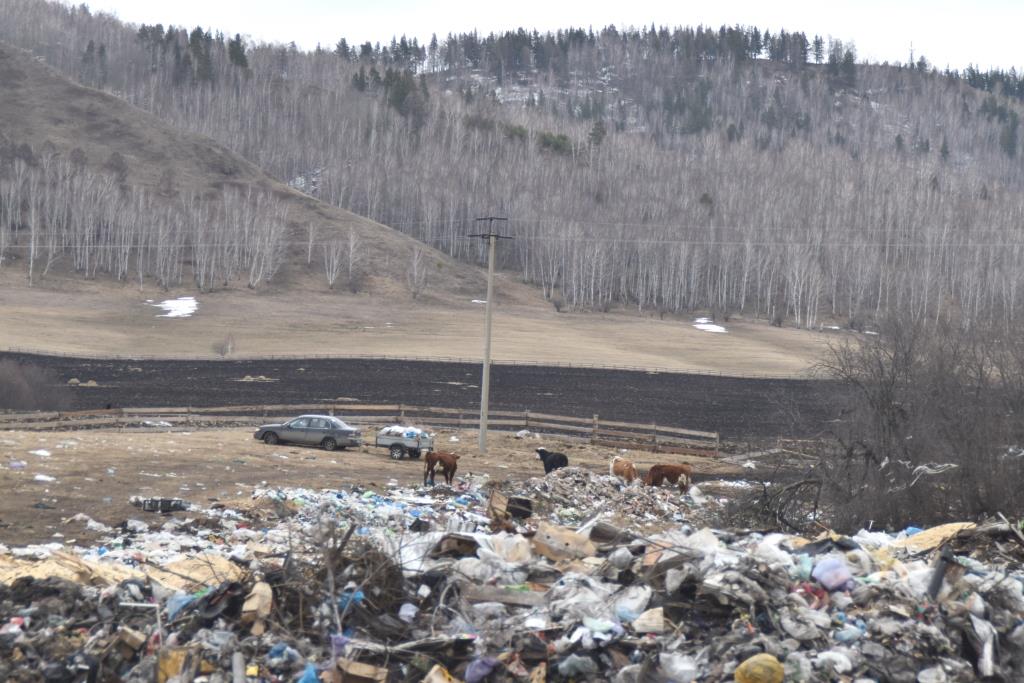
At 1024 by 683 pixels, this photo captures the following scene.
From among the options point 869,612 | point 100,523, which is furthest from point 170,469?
point 869,612

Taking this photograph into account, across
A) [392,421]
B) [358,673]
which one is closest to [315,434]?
[392,421]

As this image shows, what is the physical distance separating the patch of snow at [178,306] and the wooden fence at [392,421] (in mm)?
40946

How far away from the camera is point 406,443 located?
100ft

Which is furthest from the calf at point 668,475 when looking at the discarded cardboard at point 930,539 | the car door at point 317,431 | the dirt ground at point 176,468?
the discarded cardboard at point 930,539

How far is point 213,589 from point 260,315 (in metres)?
74.8

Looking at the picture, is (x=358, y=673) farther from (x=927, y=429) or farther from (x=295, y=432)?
(x=295, y=432)

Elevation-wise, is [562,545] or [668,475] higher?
[562,545]

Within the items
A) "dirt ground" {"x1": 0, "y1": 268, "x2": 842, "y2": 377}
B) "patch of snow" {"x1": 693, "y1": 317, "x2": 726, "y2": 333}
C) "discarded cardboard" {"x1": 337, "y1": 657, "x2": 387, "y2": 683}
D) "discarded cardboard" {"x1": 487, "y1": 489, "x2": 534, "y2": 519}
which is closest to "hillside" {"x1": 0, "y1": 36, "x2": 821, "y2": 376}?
"dirt ground" {"x1": 0, "y1": 268, "x2": 842, "y2": 377}

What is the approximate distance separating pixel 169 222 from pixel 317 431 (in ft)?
256

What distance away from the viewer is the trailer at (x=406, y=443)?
100ft

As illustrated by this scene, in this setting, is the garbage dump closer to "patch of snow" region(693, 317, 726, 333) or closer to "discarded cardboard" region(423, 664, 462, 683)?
"discarded cardboard" region(423, 664, 462, 683)

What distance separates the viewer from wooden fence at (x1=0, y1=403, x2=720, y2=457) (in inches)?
1382

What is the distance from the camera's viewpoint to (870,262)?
403 feet

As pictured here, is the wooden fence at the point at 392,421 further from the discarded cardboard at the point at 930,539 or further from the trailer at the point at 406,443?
the discarded cardboard at the point at 930,539
